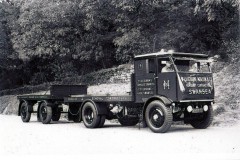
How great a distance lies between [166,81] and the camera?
13.0 m

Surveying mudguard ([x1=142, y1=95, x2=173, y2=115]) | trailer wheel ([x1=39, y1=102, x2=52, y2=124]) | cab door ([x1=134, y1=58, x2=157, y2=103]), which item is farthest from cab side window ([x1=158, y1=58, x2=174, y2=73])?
trailer wheel ([x1=39, y1=102, x2=52, y2=124])

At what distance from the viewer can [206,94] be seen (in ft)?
44.0

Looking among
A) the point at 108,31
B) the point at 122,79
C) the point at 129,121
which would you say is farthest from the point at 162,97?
the point at 108,31

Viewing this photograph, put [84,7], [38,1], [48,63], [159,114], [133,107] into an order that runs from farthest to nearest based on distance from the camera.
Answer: [48,63], [38,1], [84,7], [133,107], [159,114]

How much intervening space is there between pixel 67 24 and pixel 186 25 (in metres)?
8.69

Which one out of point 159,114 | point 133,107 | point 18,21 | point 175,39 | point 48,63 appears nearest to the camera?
point 159,114

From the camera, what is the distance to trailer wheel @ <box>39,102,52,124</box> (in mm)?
17578

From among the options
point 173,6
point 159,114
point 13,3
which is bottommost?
point 159,114

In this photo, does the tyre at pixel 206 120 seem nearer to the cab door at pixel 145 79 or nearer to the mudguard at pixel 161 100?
the mudguard at pixel 161 100

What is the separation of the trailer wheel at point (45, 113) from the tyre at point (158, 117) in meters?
5.79

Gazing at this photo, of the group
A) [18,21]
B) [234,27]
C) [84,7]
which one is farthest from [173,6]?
[18,21]

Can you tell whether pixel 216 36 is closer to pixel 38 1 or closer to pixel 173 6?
pixel 173 6

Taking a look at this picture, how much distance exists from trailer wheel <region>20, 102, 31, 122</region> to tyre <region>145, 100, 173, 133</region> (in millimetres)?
7710

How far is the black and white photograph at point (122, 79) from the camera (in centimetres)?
1064
